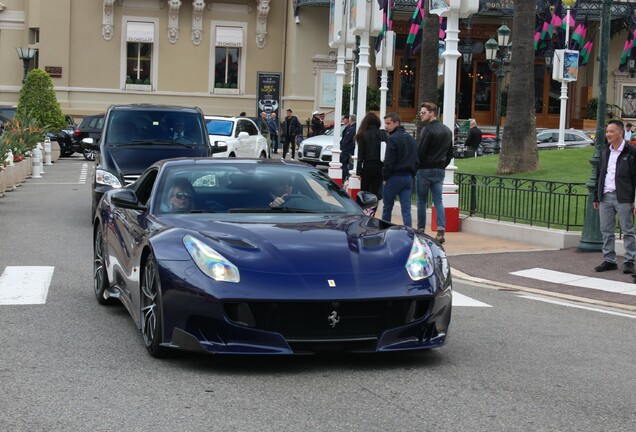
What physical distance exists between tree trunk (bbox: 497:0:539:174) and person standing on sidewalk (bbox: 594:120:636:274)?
38.0 feet

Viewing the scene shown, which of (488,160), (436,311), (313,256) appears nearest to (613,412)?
(436,311)

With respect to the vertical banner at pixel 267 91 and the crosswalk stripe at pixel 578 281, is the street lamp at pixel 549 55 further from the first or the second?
the crosswalk stripe at pixel 578 281

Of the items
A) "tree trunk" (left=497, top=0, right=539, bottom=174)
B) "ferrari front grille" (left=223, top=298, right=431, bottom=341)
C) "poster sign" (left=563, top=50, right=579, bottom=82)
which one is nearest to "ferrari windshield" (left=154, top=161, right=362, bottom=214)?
"ferrari front grille" (left=223, top=298, right=431, bottom=341)

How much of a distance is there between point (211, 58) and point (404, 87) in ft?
30.8

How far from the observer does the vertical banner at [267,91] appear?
50.9 m

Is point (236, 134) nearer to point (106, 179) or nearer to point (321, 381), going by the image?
point (106, 179)

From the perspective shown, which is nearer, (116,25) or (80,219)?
(80,219)

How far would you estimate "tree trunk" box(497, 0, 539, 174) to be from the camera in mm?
25312

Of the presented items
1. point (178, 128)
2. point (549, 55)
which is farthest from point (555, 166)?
point (549, 55)

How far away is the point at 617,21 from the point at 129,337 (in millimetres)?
46897

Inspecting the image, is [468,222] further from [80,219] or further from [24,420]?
[24,420]

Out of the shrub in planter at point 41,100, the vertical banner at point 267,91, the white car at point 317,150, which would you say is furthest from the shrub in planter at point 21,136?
the vertical banner at point 267,91

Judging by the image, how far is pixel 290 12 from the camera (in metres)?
54.7

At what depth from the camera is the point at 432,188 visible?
54.3 feet
